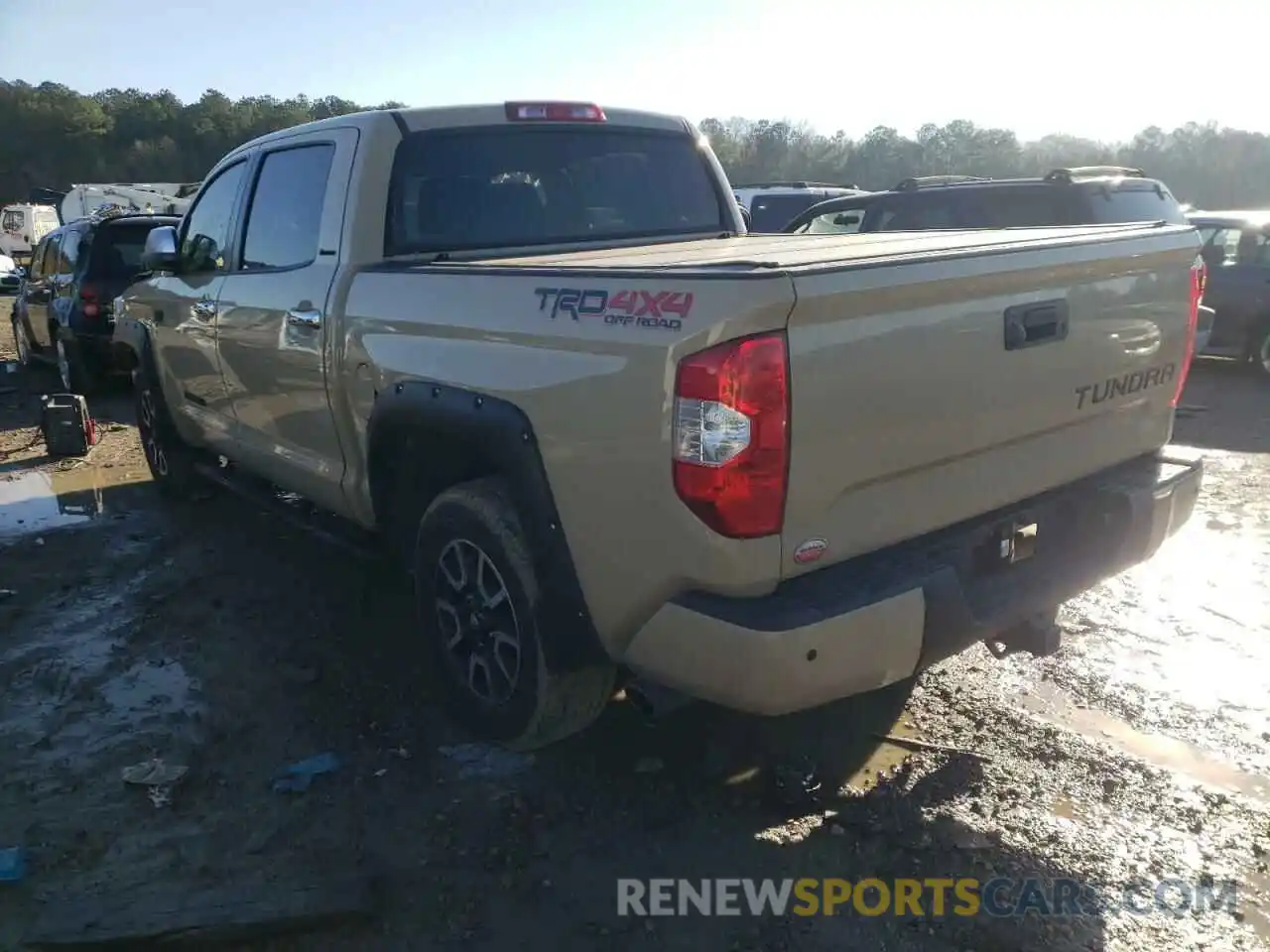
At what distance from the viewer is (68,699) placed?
4012mm

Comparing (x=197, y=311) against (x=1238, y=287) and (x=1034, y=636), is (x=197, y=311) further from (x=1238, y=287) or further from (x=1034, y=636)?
(x=1238, y=287)

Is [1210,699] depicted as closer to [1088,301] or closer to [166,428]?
[1088,301]

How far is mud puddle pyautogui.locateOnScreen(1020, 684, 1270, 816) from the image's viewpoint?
10.5 ft

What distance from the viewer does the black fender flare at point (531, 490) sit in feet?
9.23

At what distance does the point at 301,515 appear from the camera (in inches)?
184

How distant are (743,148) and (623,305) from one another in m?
53.2

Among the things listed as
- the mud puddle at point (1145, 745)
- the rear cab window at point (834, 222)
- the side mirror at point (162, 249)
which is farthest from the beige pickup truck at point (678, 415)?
the rear cab window at point (834, 222)

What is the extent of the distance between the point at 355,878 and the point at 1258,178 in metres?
47.1

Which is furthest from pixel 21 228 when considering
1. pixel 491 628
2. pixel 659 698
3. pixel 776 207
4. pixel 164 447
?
pixel 659 698

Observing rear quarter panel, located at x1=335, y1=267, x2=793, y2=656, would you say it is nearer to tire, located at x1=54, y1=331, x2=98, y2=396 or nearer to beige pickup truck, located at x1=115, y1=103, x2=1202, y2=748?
beige pickup truck, located at x1=115, y1=103, x2=1202, y2=748

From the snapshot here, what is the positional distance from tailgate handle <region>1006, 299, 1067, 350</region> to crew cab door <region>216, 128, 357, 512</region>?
238 cm

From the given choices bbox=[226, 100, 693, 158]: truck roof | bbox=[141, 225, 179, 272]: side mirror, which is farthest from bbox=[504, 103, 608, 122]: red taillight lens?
bbox=[141, 225, 179, 272]: side mirror

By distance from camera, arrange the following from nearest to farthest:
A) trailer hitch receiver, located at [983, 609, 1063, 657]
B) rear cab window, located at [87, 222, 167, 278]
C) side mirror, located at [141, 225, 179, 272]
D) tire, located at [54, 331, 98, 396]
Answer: trailer hitch receiver, located at [983, 609, 1063, 657] < side mirror, located at [141, 225, 179, 272] < rear cab window, located at [87, 222, 167, 278] < tire, located at [54, 331, 98, 396]

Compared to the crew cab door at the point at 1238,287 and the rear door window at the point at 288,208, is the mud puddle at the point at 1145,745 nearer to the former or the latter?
the rear door window at the point at 288,208
